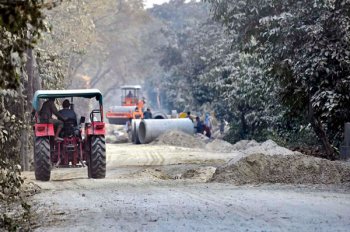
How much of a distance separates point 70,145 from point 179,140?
18.2 metres

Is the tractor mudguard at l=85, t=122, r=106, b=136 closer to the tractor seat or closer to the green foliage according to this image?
the tractor seat

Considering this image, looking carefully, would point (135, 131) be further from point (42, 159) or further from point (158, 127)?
point (42, 159)

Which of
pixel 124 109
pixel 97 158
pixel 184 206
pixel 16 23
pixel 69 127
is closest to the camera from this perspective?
pixel 16 23

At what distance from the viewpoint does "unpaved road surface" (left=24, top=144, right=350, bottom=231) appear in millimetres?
9906

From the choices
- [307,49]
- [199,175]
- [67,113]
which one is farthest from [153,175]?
[307,49]

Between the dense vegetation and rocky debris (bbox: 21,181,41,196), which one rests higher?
the dense vegetation

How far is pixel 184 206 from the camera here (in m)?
11.7

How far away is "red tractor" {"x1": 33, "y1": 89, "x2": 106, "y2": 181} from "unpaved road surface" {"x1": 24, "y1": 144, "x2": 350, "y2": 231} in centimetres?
64

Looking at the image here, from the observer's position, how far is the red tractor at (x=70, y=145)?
58.2ft

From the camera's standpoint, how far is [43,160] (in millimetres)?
17625

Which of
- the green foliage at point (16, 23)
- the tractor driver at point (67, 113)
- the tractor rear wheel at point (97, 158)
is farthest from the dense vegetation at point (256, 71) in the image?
the tractor rear wheel at point (97, 158)

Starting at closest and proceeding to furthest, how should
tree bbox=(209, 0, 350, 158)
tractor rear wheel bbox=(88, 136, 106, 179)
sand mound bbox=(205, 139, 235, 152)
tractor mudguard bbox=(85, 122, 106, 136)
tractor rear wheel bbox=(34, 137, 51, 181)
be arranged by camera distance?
1. tractor rear wheel bbox=(34, 137, 51, 181)
2. tractor rear wheel bbox=(88, 136, 106, 179)
3. tractor mudguard bbox=(85, 122, 106, 136)
4. tree bbox=(209, 0, 350, 158)
5. sand mound bbox=(205, 139, 235, 152)

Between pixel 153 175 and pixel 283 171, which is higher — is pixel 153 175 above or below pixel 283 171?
below

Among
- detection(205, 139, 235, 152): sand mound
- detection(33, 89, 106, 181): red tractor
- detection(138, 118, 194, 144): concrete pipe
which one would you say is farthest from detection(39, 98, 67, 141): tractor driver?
detection(138, 118, 194, 144): concrete pipe
